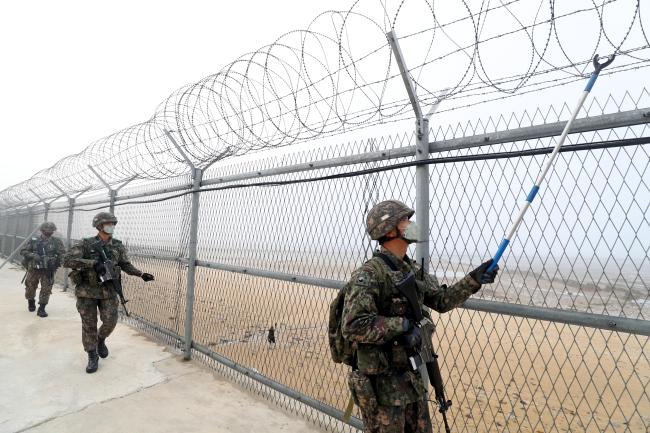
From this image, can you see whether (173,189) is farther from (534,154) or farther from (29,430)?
(534,154)

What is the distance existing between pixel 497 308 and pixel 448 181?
2.78 ft

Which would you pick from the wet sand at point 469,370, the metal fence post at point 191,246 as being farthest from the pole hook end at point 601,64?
the metal fence post at point 191,246

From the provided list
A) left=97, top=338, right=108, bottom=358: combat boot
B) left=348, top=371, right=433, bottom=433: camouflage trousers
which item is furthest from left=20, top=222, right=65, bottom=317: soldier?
left=348, top=371, right=433, bottom=433: camouflage trousers

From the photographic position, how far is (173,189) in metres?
5.35

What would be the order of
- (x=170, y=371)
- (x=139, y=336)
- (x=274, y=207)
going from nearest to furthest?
1. (x=274, y=207)
2. (x=170, y=371)
3. (x=139, y=336)

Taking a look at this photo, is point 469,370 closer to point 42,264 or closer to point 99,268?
point 99,268

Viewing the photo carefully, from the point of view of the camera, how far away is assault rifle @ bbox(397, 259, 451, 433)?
1930 mm

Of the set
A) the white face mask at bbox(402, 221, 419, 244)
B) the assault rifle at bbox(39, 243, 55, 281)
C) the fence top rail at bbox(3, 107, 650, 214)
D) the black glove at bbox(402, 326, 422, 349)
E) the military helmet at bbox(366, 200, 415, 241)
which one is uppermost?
the fence top rail at bbox(3, 107, 650, 214)

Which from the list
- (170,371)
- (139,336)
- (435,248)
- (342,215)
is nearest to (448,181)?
(435,248)

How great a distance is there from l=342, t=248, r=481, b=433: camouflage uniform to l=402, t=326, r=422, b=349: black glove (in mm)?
57

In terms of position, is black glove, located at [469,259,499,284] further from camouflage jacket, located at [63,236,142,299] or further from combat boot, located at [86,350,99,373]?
combat boot, located at [86,350,99,373]

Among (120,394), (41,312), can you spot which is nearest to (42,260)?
(41,312)

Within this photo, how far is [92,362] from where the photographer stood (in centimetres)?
431

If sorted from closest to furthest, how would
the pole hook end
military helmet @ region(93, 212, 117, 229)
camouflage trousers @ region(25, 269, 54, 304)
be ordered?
the pole hook end, military helmet @ region(93, 212, 117, 229), camouflage trousers @ region(25, 269, 54, 304)
